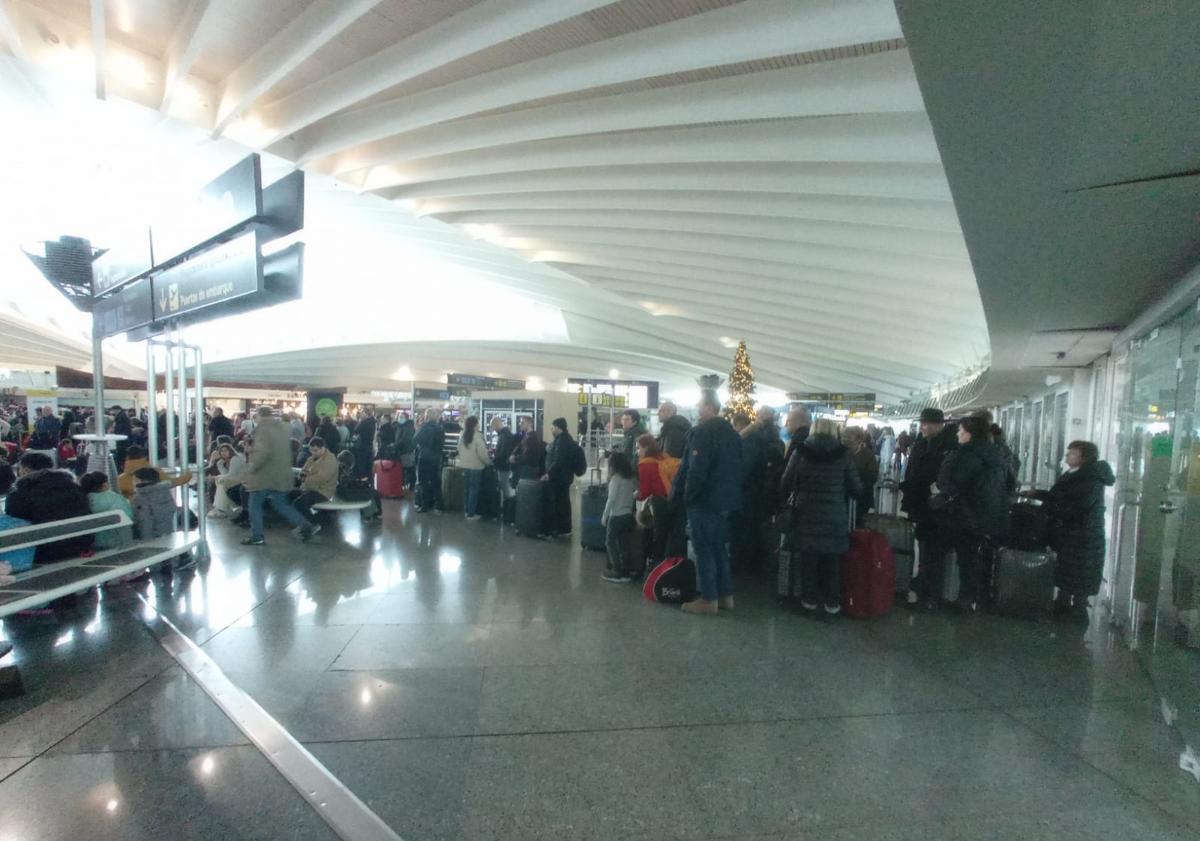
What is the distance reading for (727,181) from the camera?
759cm

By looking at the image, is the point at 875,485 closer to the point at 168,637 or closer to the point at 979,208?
the point at 979,208

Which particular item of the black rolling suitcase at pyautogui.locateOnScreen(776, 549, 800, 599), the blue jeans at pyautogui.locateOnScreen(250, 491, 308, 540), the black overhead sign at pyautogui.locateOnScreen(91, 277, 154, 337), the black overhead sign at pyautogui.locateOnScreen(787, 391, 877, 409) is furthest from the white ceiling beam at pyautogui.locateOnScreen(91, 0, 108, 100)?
the black overhead sign at pyautogui.locateOnScreen(787, 391, 877, 409)

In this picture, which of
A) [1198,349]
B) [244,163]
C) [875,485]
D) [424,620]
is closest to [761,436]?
[875,485]

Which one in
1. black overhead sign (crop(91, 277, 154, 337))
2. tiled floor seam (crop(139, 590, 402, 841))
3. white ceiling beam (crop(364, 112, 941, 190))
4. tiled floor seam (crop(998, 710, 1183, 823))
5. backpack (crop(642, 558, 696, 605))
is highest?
white ceiling beam (crop(364, 112, 941, 190))

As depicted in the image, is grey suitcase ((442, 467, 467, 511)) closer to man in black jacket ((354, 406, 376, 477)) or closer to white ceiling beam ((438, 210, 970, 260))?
man in black jacket ((354, 406, 376, 477))

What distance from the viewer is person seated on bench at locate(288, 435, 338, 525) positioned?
8.17 metres

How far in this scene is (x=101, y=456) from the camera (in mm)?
6820

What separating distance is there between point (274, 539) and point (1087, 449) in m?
8.84

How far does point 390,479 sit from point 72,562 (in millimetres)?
6951

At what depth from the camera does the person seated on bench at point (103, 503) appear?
5.68m

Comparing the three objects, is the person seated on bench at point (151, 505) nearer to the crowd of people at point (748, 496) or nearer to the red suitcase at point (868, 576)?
the crowd of people at point (748, 496)

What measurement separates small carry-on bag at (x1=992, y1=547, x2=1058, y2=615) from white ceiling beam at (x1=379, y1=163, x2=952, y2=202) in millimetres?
3613

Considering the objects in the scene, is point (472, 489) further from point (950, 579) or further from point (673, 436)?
point (950, 579)

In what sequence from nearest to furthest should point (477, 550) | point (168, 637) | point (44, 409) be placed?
point (168, 637)
point (477, 550)
point (44, 409)
